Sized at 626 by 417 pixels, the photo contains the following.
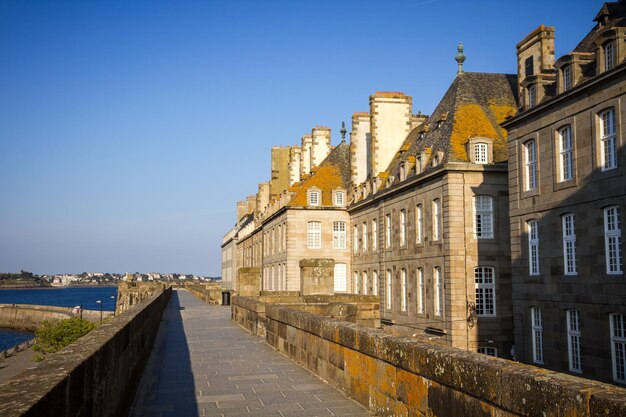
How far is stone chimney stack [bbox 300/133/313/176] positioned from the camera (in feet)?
216

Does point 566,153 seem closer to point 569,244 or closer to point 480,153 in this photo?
point 569,244

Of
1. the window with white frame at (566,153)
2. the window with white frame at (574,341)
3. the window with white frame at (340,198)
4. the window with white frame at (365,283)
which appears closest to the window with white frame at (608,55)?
the window with white frame at (566,153)

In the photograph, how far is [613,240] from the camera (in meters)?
23.2

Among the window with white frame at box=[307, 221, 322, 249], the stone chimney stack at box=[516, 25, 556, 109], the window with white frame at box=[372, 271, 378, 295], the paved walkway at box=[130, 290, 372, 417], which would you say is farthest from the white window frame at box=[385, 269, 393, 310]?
the paved walkway at box=[130, 290, 372, 417]

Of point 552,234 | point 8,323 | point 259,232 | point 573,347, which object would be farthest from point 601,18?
point 8,323

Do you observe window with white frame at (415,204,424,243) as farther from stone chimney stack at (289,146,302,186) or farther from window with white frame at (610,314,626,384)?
stone chimney stack at (289,146,302,186)

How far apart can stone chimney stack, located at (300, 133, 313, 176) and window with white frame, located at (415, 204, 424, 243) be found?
28.2 metres

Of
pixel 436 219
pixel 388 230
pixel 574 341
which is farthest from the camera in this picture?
pixel 388 230

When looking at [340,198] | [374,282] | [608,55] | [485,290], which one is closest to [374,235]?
[374,282]

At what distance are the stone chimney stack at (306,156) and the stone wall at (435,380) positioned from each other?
178 ft

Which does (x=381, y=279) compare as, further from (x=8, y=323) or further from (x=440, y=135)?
(x=8, y=323)

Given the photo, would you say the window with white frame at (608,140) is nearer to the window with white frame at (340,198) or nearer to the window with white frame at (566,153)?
the window with white frame at (566,153)

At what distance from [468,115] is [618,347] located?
18958mm

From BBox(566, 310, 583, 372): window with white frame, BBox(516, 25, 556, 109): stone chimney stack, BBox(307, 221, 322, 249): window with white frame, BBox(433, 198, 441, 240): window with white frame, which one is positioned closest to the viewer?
BBox(566, 310, 583, 372): window with white frame
